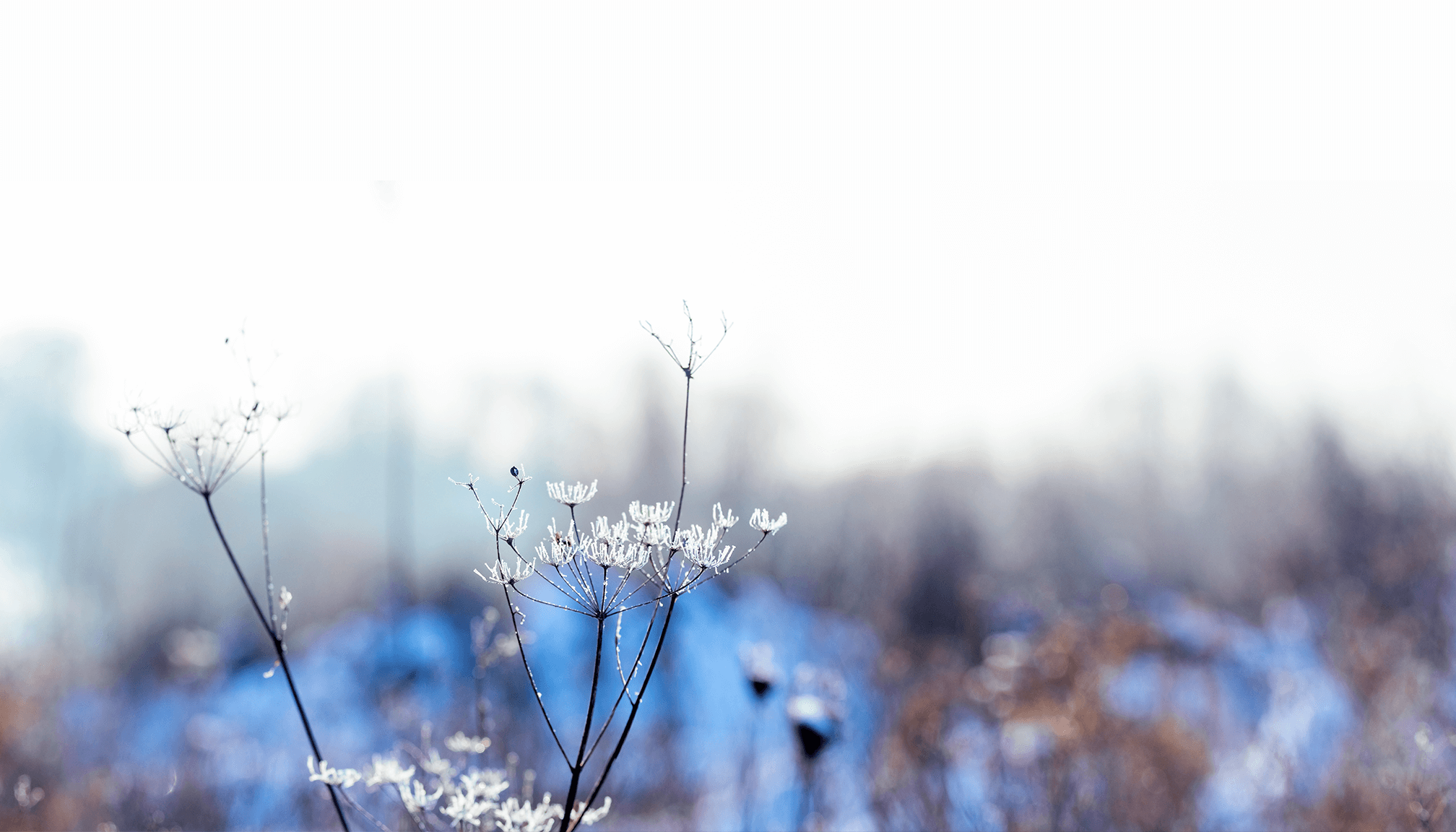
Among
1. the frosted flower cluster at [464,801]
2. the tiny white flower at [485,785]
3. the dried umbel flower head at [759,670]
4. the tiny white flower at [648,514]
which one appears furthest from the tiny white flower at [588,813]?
the dried umbel flower head at [759,670]

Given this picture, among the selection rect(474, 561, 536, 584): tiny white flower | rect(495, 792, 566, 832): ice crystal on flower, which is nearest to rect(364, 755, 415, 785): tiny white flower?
rect(495, 792, 566, 832): ice crystal on flower

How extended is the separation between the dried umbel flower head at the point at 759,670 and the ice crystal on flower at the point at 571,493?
5.83 ft

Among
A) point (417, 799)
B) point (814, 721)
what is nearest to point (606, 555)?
point (417, 799)

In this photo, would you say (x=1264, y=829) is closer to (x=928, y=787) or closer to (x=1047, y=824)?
(x=1047, y=824)

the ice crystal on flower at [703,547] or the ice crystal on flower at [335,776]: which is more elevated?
the ice crystal on flower at [703,547]

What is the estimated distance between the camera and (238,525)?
15.7m

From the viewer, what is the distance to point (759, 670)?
11.0 ft

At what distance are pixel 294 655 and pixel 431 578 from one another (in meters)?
3.38

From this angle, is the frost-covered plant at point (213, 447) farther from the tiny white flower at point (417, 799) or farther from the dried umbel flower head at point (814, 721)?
the dried umbel flower head at point (814, 721)

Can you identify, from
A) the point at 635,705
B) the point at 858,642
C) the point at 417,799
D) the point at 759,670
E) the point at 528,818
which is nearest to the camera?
the point at 635,705

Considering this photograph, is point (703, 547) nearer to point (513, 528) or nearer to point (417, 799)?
point (513, 528)

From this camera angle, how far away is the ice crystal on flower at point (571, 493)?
5.80 feet

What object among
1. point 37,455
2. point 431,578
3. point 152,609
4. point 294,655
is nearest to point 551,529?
point 431,578

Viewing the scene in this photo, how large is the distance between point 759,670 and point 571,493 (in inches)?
73.5
